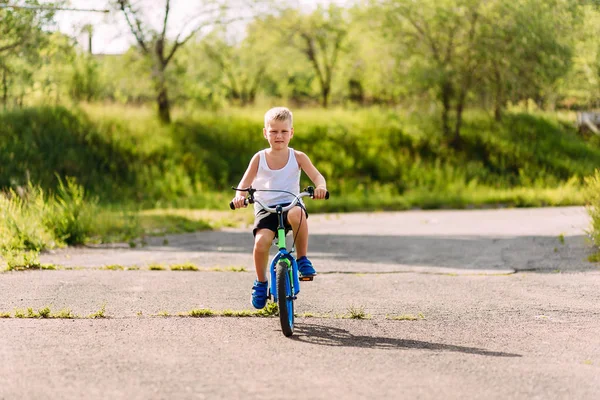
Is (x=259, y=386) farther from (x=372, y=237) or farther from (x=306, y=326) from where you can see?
(x=372, y=237)

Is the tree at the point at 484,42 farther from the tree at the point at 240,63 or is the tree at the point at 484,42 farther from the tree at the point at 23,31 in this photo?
the tree at the point at 23,31

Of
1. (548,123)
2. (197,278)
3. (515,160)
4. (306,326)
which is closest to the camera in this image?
(306,326)

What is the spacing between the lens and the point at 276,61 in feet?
147

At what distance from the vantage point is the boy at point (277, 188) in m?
6.46

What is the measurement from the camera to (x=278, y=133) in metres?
6.55

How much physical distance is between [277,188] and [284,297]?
985 millimetres

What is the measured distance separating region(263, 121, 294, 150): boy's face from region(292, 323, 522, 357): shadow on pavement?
1449 mm

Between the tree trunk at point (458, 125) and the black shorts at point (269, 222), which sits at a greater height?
the tree trunk at point (458, 125)

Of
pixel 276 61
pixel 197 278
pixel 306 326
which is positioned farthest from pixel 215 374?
pixel 276 61

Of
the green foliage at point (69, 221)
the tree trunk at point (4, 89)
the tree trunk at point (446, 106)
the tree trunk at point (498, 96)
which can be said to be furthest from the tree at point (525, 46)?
the green foliage at point (69, 221)

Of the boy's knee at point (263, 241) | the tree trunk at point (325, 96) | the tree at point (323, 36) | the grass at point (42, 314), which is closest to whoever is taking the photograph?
the boy's knee at point (263, 241)

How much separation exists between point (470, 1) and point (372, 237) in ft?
48.2

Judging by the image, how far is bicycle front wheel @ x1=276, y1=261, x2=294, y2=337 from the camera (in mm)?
6027

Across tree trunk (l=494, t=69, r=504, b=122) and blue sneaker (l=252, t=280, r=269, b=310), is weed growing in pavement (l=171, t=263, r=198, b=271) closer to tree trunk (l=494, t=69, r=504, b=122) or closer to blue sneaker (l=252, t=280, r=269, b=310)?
blue sneaker (l=252, t=280, r=269, b=310)
